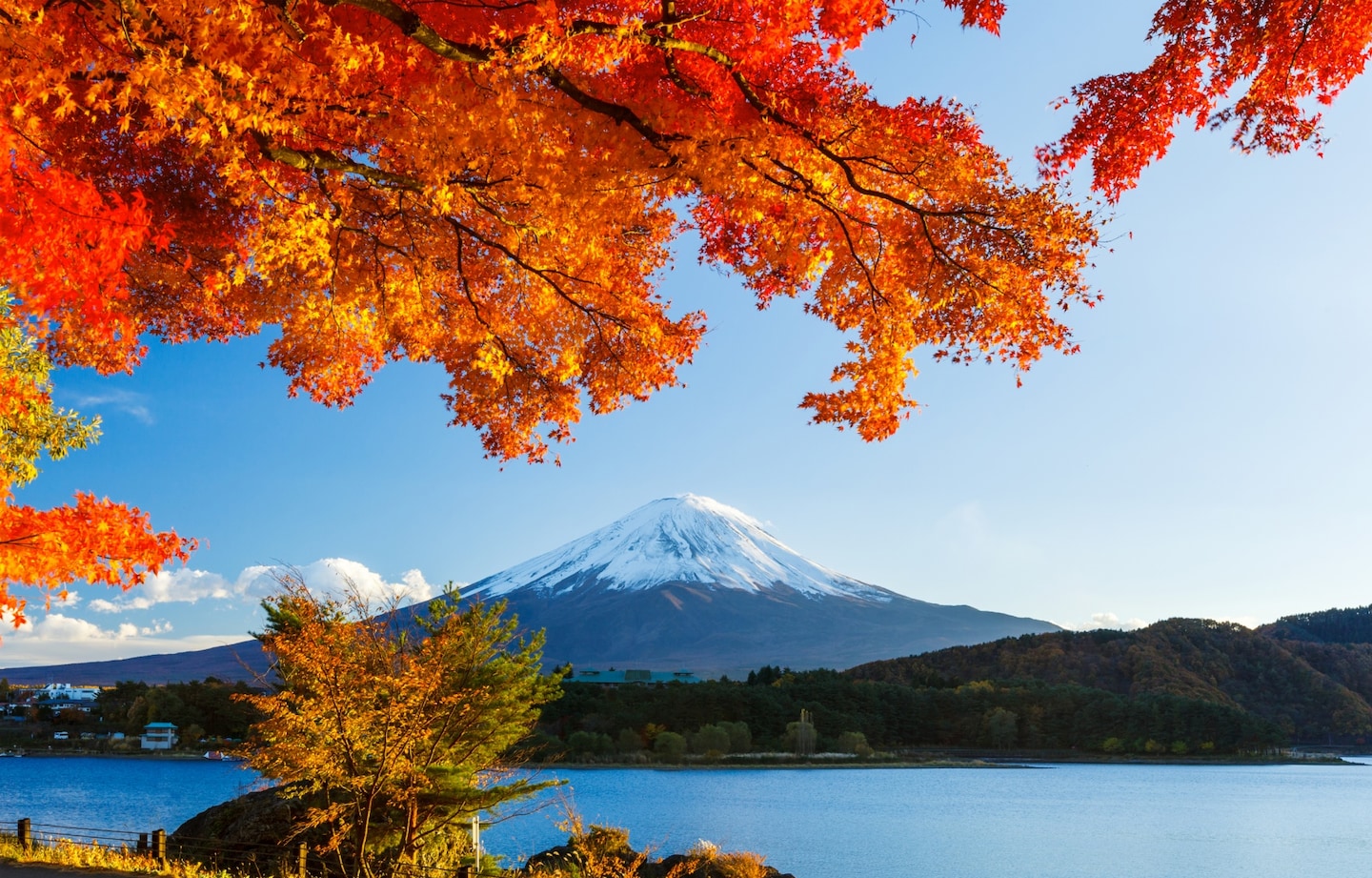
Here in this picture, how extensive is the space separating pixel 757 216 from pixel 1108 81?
2.64 meters

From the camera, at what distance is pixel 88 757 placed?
6512cm

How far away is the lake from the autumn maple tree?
8.85m

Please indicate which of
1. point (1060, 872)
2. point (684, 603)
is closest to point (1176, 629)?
point (1060, 872)

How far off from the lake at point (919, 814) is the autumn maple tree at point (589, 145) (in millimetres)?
8848

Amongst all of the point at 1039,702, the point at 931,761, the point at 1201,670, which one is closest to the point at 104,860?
the point at 931,761

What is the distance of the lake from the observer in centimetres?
3019

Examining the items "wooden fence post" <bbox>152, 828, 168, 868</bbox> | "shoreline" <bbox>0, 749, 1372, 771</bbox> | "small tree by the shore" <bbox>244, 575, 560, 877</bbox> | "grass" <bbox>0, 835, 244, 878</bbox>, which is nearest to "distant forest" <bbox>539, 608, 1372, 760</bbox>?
"shoreline" <bbox>0, 749, 1372, 771</bbox>

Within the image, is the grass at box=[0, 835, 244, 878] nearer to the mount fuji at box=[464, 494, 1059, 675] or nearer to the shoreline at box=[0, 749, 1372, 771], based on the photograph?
the shoreline at box=[0, 749, 1372, 771]

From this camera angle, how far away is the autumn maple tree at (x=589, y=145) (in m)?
5.59

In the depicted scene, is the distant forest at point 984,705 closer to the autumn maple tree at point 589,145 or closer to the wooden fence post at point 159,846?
the wooden fence post at point 159,846

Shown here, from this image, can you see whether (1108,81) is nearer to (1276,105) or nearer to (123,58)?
(1276,105)

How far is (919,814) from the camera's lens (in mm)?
40250

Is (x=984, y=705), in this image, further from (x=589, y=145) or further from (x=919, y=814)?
(x=589, y=145)

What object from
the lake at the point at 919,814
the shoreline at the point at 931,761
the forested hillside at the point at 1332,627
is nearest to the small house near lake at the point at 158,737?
the shoreline at the point at 931,761
